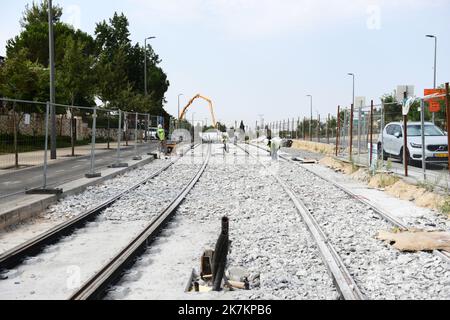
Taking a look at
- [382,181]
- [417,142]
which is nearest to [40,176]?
[382,181]

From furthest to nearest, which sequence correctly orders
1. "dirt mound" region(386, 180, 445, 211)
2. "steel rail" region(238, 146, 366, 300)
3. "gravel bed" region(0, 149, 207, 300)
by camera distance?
1. "dirt mound" region(386, 180, 445, 211)
2. "gravel bed" region(0, 149, 207, 300)
3. "steel rail" region(238, 146, 366, 300)

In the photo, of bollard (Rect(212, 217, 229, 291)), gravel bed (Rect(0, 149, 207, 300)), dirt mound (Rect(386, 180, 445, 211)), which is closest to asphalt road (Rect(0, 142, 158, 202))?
gravel bed (Rect(0, 149, 207, 300))

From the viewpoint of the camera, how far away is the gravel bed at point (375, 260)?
529cm

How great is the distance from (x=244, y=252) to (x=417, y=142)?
13507 mm

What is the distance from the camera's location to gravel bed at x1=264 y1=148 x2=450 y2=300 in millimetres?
5289

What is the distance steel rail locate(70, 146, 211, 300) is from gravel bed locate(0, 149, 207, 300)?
0.18 metres

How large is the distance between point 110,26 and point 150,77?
46.2 ft

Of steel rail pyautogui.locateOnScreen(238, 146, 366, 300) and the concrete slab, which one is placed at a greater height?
the concrete slab

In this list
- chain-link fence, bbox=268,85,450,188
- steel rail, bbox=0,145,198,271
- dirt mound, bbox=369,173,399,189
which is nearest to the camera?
steel rail, bbox=0,145,198,271

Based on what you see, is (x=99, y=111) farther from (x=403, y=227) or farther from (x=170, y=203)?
(x=403, y=227)

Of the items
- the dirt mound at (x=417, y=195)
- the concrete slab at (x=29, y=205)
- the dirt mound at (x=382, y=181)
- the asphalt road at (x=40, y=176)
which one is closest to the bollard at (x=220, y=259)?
the concrete slab at (x=29, y=205)

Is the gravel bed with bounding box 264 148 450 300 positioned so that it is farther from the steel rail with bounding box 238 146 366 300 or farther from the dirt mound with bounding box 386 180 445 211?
the dirt mound with bounding box 386 180 445 211

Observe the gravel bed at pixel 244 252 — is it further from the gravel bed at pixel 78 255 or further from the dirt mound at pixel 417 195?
the dirt mound at pixel 417 195

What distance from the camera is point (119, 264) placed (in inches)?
235
